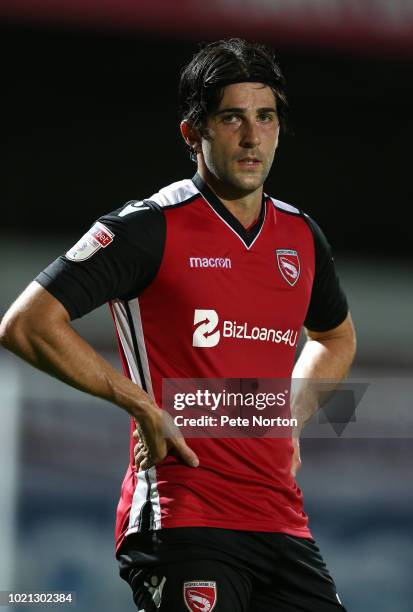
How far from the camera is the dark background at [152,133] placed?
239 inches

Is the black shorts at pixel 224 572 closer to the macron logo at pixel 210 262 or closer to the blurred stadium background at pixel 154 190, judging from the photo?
the macron logo at pixel 210 262

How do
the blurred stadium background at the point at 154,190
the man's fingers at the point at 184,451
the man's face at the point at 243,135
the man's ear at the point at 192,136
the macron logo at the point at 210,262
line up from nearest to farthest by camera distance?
the man's fingers at the point at 184,451
the macron logo at the point at 210,262
the man's face at the point at 243,135
the man's ear at the point at 192,136
the blurred stadium background at the point at 154,190

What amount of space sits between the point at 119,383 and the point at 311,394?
0.72 metres

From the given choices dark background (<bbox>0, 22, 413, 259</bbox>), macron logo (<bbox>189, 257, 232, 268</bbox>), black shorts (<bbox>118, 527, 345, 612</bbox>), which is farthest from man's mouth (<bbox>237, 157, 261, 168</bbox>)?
dark background (<bbox>0, 22, 413, 259</bbox>)

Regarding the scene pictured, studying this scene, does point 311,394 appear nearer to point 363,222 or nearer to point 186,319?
point 186,319

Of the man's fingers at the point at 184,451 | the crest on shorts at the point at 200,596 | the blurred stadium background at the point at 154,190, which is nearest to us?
the crest on shorts at the point at 200,596

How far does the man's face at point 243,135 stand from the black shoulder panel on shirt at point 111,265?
0.25 metres

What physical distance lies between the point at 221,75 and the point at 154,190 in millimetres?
3792

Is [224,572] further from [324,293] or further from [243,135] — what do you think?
[243,135]

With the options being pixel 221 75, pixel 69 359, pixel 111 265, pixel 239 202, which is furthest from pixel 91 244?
pixel 221 75

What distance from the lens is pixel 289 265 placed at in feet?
8.30

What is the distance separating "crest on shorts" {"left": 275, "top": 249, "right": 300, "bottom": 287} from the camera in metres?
2.50

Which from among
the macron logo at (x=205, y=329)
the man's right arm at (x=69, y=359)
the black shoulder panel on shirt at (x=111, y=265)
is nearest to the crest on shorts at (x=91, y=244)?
the black shoulder panel on shirt at (x=111, y=265)

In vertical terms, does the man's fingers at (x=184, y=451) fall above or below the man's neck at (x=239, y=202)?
below
